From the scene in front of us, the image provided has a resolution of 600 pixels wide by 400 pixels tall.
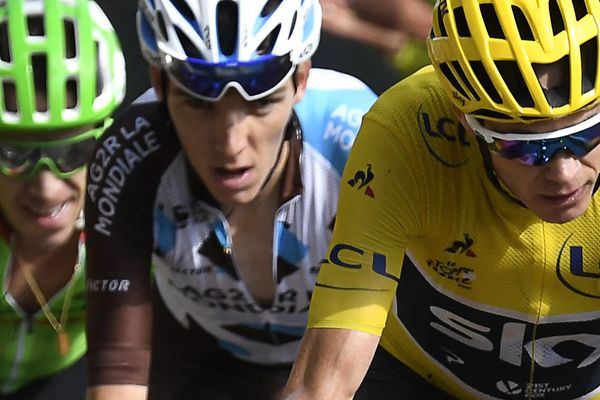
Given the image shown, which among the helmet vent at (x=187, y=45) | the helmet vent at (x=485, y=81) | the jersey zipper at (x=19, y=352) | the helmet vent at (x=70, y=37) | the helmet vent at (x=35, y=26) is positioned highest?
the helmet vent at (x=485, y=81)

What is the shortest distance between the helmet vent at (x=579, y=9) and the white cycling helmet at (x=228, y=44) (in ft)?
3.10

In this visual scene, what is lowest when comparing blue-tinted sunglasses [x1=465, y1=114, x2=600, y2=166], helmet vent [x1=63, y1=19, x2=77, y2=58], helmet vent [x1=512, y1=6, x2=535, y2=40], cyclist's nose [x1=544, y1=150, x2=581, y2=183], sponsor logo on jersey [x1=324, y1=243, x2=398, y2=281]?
helmet vent [x1=63, y1=19, x2=77, y2=58]

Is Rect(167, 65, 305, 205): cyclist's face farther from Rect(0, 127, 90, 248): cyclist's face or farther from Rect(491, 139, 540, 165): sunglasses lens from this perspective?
Rect(491, 139, 540, 165): sunglasses lens

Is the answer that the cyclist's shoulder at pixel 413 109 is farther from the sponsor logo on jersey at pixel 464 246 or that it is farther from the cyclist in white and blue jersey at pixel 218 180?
the cyclist in white and blue jersey at pixel 218 180

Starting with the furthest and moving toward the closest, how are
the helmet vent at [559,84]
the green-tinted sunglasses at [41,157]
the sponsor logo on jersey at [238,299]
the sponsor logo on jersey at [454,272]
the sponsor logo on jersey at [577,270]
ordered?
1. the green-tinted sunglasses at [41,157]
2. the sponsor logo on jersey at [238,299]
3. the sponsor logo on jersey at [454,272]
4. the sponsor logo on jersey at [577,270]
5. the helmet vent at [559,84]

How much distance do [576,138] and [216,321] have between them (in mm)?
1555

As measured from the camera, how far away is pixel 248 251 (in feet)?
12.7

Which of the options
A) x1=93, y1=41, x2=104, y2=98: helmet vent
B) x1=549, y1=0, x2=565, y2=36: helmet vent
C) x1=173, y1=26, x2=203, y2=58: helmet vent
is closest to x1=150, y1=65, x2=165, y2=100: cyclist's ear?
x1=173, y1=26, x2=203, y2=58: helmet vent

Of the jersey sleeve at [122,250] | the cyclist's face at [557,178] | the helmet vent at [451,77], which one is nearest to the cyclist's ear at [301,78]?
the jersey sleeve at [122,250]

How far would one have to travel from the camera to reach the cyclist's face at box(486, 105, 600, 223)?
279 cm

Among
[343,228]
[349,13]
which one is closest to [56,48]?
[349,13]

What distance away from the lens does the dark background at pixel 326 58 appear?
519cm

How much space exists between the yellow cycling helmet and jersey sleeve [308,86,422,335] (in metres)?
0.20

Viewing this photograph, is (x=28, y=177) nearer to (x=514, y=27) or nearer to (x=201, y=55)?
(x=201, y=55)
